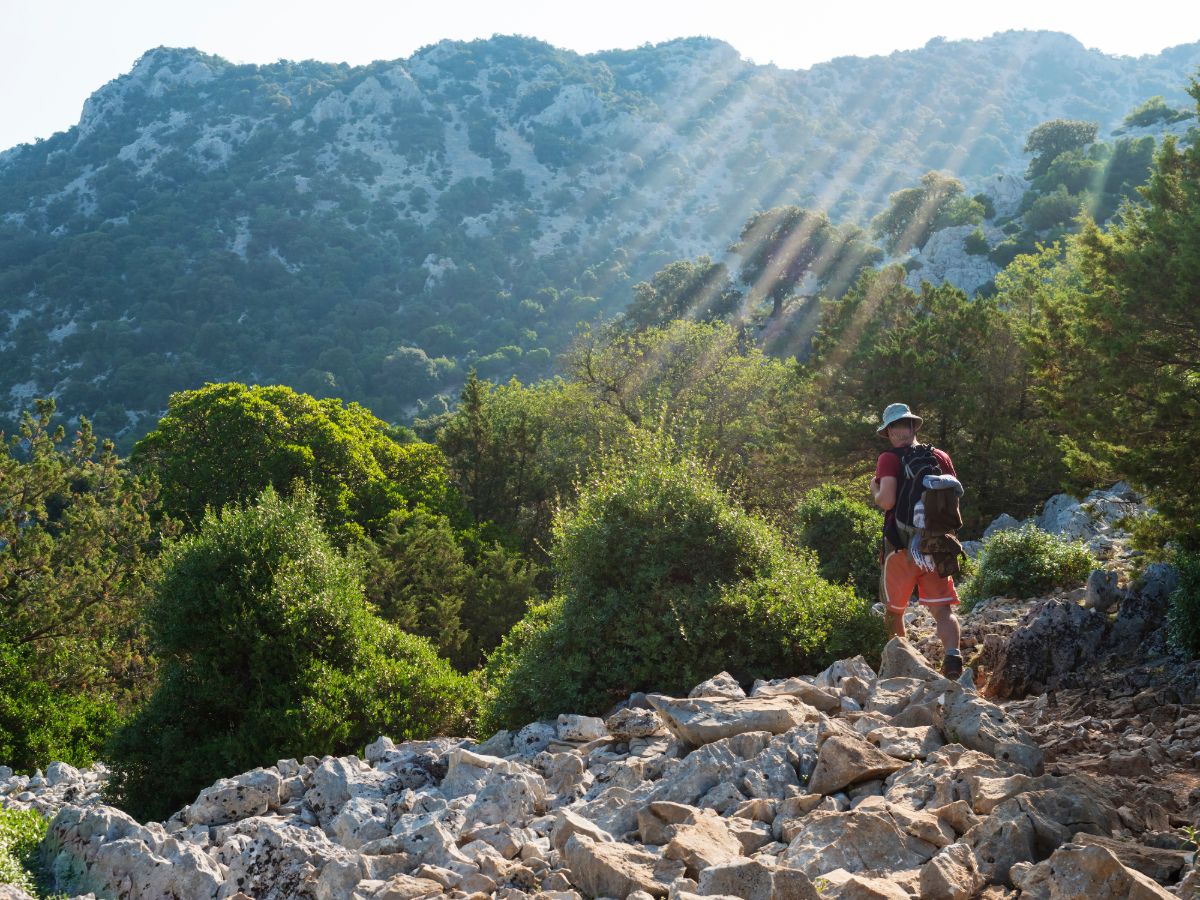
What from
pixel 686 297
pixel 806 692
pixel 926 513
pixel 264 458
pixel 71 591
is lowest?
pixel 71 591

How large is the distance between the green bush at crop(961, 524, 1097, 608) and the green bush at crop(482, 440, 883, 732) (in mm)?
3291

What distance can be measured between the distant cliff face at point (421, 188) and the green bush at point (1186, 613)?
75363mm

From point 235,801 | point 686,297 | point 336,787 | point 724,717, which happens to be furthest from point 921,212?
point 235,801

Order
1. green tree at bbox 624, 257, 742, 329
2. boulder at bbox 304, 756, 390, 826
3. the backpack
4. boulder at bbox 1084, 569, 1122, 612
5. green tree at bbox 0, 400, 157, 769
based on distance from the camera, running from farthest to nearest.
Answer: green tree at bbox 624, 257, 742, 329
green tree at bbox 0, 400, 157, 769
boulder at bbox 1084, 569, 1122, 612
the backpack
boulder at bbox 304, 756, 390, 826

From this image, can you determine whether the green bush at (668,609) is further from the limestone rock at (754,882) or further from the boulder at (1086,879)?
the boulder at (1086,879)

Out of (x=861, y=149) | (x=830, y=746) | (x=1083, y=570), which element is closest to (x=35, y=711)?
(x=830, y=746)

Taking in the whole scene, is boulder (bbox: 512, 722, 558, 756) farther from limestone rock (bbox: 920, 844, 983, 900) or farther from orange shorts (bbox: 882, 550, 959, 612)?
limestone rock (bbox: 920, 844, 983, 900)

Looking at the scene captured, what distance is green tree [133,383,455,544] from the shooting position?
2348cm

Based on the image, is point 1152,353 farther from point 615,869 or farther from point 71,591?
point 71,591

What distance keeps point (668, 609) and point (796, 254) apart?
62.8m

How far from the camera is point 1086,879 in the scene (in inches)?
136

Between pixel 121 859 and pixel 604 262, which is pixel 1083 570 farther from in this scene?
pixel 604 262

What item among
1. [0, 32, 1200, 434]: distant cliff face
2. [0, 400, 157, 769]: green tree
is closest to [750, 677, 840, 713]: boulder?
[0, 400, 157, 769]: green tree

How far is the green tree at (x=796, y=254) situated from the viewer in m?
65.7
